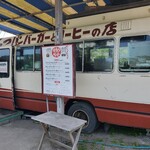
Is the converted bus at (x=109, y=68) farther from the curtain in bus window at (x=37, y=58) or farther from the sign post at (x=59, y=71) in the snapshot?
the sign post at (x=59, y=71)

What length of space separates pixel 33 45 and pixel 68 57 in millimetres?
1975

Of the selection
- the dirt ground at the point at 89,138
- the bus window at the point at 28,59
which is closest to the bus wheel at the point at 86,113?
the dirt ground at the point at 89,138

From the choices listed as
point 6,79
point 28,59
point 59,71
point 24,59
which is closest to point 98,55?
point 59,71

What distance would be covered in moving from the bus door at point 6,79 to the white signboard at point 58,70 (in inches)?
78.2

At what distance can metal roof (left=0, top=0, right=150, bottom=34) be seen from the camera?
4.95 meters

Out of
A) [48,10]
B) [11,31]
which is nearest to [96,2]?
[48,10]

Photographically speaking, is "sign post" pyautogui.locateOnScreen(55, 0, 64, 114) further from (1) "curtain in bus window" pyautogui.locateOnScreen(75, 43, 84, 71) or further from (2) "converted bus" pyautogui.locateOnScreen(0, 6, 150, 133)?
(1) "curtain in bus window" pyautogui.locateOnScreen(75, 43, 84, 71)

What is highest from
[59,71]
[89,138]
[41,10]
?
[41,10]

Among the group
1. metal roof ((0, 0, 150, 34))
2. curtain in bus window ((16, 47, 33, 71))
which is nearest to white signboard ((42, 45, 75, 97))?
metal roof ((0, 0, 150, 34))

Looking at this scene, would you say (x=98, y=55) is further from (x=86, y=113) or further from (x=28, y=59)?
(x=28, y=59)

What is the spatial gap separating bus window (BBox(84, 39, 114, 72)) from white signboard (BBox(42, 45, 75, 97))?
77cm

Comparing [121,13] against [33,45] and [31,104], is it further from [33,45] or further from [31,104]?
→ [31,104]

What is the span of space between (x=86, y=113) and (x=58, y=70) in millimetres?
1292

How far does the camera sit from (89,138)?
4.86 meters
